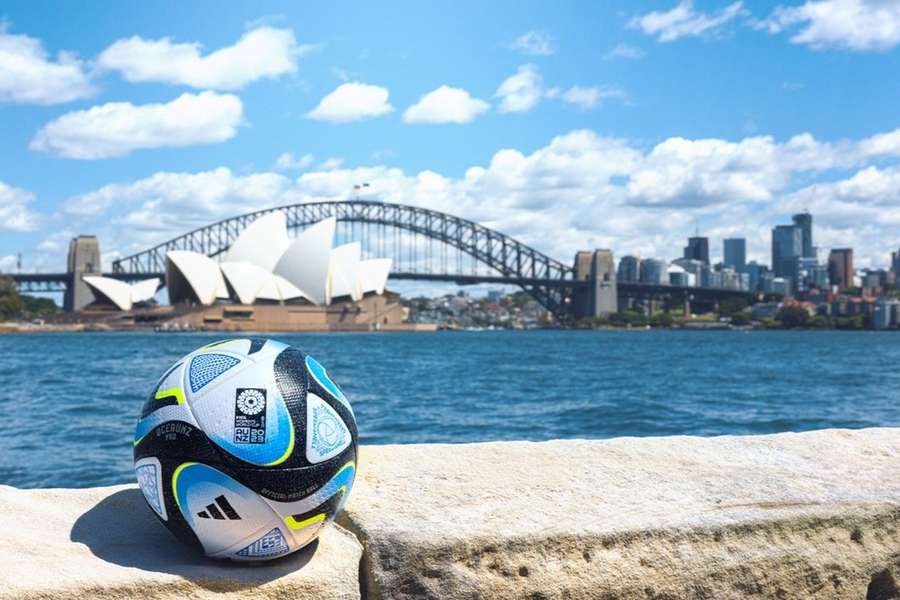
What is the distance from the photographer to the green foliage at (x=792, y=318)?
9125 centimetres

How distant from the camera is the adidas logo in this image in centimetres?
223

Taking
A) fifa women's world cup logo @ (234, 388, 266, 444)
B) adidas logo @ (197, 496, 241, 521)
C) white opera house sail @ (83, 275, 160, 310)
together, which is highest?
white opera house sail @ (83, 275, 160, 310)

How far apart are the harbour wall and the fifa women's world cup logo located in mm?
327

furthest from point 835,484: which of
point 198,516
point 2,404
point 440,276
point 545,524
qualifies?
point 440,276

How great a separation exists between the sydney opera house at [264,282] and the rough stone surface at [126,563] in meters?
60.7

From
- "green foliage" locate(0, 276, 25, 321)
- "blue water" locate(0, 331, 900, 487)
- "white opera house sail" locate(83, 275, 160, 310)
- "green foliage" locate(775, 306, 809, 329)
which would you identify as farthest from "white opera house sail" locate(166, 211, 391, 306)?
"green foliage" locate(775, 306, 809, 329)

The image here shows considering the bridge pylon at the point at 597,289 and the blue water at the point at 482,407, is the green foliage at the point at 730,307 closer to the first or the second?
the bridge pylon at the point at 597,289

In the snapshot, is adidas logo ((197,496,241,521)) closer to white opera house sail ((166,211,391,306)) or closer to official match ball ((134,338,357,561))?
official match ball ((134,338,357,561))

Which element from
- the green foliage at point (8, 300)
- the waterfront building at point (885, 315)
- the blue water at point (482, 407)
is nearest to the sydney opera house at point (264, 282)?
the green foliage at point (8, 300)

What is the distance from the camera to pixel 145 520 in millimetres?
2641

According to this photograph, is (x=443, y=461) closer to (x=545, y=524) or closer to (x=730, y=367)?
(x=545, y=524)

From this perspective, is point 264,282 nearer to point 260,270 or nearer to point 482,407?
point 260,270

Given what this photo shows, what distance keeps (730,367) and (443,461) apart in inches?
904

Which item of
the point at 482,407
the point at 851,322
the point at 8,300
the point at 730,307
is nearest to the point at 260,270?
the point at 8,300
